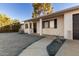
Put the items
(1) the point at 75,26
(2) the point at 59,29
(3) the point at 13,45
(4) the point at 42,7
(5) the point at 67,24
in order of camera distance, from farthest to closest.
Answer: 1. (4) the point at 42,7
2. (2) the point at 59,29
3. (5) the point at 67,24
4. (1) the point at 75,26
5. (3) the point at 13,45

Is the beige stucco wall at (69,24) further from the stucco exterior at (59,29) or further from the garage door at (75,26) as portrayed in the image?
the stucco exterior at (59,29)

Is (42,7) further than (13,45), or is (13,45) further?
(42,7)

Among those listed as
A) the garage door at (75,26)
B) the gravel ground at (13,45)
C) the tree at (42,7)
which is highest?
the tree at (42,7)

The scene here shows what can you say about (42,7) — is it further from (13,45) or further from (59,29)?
(13,45)

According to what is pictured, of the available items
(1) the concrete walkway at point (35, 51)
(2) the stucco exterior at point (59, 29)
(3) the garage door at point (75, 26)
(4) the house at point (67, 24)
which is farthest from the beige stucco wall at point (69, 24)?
(1) the concrete walkway at point (35, 51)

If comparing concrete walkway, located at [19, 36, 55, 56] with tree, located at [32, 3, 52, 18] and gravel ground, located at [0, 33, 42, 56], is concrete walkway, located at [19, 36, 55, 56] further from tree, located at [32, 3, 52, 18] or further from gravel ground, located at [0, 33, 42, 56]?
tree, located at [32, 3, 52, 18]

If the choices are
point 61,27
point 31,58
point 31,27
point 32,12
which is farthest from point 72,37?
point 32,12

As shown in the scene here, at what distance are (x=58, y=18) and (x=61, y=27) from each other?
4.05ft

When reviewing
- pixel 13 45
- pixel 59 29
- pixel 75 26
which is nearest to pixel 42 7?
pixel 59 29

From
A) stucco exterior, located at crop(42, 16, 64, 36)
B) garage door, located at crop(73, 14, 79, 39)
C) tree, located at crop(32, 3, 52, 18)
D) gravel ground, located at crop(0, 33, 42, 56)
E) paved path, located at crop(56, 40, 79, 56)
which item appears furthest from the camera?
tree, located at crop(32, 3, 52, 18)

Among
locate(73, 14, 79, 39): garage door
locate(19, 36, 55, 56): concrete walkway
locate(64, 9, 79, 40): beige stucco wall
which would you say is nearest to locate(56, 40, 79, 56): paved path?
locate(19, 36, 55, 56): concrete walkway

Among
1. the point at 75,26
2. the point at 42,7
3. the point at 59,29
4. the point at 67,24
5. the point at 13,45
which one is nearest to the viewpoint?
the point at 13,45

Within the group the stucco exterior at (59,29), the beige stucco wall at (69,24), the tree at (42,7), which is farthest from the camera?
the tree at (42,7)

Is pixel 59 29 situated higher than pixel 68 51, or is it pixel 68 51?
pixel 59 29
